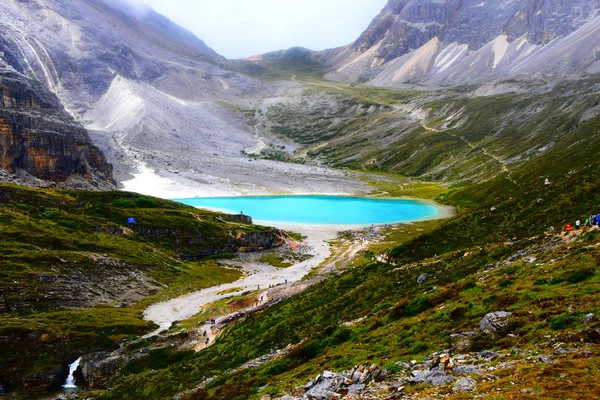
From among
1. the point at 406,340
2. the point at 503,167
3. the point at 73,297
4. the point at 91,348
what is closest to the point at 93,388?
the point at 91,348

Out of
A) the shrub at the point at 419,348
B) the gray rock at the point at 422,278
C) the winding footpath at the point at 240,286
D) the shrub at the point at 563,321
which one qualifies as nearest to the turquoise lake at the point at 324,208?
the winding footpath at the point at 240,286

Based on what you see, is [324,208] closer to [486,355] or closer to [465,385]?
[486,355]

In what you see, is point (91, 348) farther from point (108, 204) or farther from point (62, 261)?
point (108, 204)

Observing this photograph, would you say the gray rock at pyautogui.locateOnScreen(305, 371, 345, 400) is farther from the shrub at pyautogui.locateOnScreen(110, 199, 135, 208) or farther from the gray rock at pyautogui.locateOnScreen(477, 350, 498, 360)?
the shrub at pyautogui.locateOnScreen(110, 199, 135, 208)

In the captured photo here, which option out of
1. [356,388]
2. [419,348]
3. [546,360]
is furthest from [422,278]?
[546,360]

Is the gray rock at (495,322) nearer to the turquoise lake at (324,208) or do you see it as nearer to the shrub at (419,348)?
the shrub at (419,348)

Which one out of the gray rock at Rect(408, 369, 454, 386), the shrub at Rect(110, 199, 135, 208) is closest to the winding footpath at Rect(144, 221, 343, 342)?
the shrub at Rect(110, 199, 135, 208)
